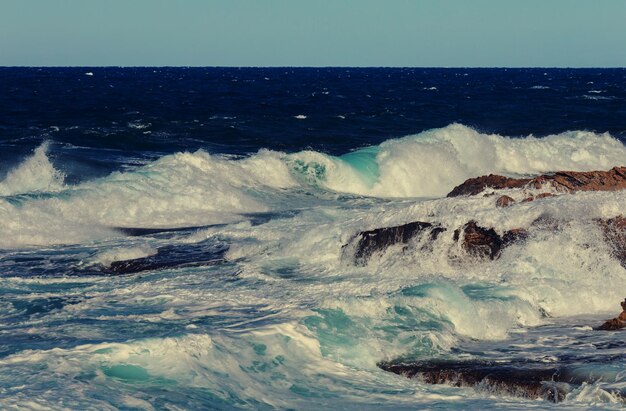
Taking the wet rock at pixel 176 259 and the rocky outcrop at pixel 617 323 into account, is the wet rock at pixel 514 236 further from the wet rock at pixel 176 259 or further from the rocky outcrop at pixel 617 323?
the wet rock at pixel 176 259

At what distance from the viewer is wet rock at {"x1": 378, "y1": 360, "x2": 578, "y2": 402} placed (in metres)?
7.71

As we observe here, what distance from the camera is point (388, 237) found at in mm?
12906

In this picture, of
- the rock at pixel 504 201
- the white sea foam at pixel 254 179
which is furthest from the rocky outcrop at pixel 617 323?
the white sea foam at pixel 254 179

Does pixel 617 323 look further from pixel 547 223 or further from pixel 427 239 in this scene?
pixel 427 239

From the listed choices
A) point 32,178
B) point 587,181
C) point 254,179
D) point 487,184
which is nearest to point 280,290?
point 487,184

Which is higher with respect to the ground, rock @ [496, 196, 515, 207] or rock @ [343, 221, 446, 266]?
rock @ [496, 196, 515, 207]

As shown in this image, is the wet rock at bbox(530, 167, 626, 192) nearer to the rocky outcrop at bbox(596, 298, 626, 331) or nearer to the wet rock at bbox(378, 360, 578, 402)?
the rocky outcrop at bbox(596, 298, 626, 331)

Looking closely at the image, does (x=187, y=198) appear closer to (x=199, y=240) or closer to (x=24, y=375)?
(x=199, y=240)

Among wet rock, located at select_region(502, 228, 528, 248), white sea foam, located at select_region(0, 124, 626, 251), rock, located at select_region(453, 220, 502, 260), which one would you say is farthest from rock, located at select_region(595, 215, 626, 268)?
white sea foam, located at select_region(0, 124, 626, 251)

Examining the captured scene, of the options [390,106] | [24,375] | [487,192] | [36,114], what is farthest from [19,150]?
[390,106]

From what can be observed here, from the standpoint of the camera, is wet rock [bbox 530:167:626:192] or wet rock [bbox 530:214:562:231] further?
wet rock [bbox 530:167:626:192]

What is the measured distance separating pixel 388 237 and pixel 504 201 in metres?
1.65

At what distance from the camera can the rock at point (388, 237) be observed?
12.7m

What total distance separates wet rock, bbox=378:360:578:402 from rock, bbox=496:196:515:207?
495 cm
